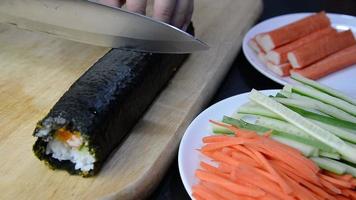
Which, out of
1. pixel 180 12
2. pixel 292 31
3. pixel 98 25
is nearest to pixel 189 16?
pixel 180 12

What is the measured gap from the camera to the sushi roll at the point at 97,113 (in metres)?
1.07

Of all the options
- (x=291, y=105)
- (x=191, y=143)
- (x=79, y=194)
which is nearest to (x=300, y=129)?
(x=291, y=105)

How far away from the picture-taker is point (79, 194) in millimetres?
1078

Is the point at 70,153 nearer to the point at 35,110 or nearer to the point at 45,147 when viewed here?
the point at 45,147

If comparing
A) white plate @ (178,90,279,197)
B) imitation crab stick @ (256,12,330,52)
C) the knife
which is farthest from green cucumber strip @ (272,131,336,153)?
imitation crab stick @ (256,12,330,52)

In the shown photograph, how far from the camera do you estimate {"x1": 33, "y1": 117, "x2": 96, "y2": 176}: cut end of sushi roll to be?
1061 mm

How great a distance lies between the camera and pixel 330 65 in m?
1.59

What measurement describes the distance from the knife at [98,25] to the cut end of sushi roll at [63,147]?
35 cm

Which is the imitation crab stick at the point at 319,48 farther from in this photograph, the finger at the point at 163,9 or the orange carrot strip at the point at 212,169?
the orange carrot strip at the point at 212,169

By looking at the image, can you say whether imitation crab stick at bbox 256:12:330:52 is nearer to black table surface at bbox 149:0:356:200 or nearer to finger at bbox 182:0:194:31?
black table surface at bbox 149:0:356:200

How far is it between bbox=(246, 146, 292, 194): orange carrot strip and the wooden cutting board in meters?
0.28

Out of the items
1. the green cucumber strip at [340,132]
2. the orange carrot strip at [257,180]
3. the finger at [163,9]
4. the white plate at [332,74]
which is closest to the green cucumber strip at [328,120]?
the green cucumber strip at [340,132]

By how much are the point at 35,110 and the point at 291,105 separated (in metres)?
0.71

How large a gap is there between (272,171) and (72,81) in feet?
2.39
